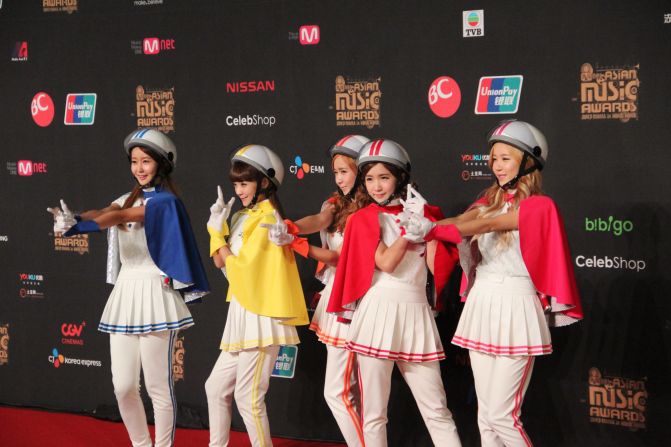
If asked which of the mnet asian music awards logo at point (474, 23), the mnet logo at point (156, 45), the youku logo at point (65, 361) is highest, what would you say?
the mnet logo at point (156, 45)

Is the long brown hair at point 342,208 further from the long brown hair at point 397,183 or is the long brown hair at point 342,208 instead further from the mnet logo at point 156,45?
the mnet logo at point 156,45

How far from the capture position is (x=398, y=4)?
4.57m

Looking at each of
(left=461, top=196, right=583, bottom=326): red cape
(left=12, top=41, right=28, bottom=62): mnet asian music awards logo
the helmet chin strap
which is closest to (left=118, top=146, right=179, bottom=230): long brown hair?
the helmet chin strap

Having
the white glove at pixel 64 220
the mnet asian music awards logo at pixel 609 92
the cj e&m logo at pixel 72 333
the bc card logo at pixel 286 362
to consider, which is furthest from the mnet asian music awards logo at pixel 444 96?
the cj e&m logo at pixel 72 333

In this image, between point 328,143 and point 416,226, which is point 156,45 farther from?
point 416,226

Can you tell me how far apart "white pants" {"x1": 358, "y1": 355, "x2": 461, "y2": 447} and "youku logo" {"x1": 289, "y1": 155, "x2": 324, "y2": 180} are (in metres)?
1.59

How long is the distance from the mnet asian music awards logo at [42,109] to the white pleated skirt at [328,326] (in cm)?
254

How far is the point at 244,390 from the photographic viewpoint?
3.81 m

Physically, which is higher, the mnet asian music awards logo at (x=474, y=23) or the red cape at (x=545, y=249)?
the mnet asian music awards logo at (x=474, y=23)

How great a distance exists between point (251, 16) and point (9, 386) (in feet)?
10.1

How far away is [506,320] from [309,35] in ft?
7.45

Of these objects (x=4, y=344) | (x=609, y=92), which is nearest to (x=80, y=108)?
(x=4, y=344)

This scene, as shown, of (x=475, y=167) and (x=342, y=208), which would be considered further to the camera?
(x=475, y=167)

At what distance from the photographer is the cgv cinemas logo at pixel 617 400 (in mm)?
4199
